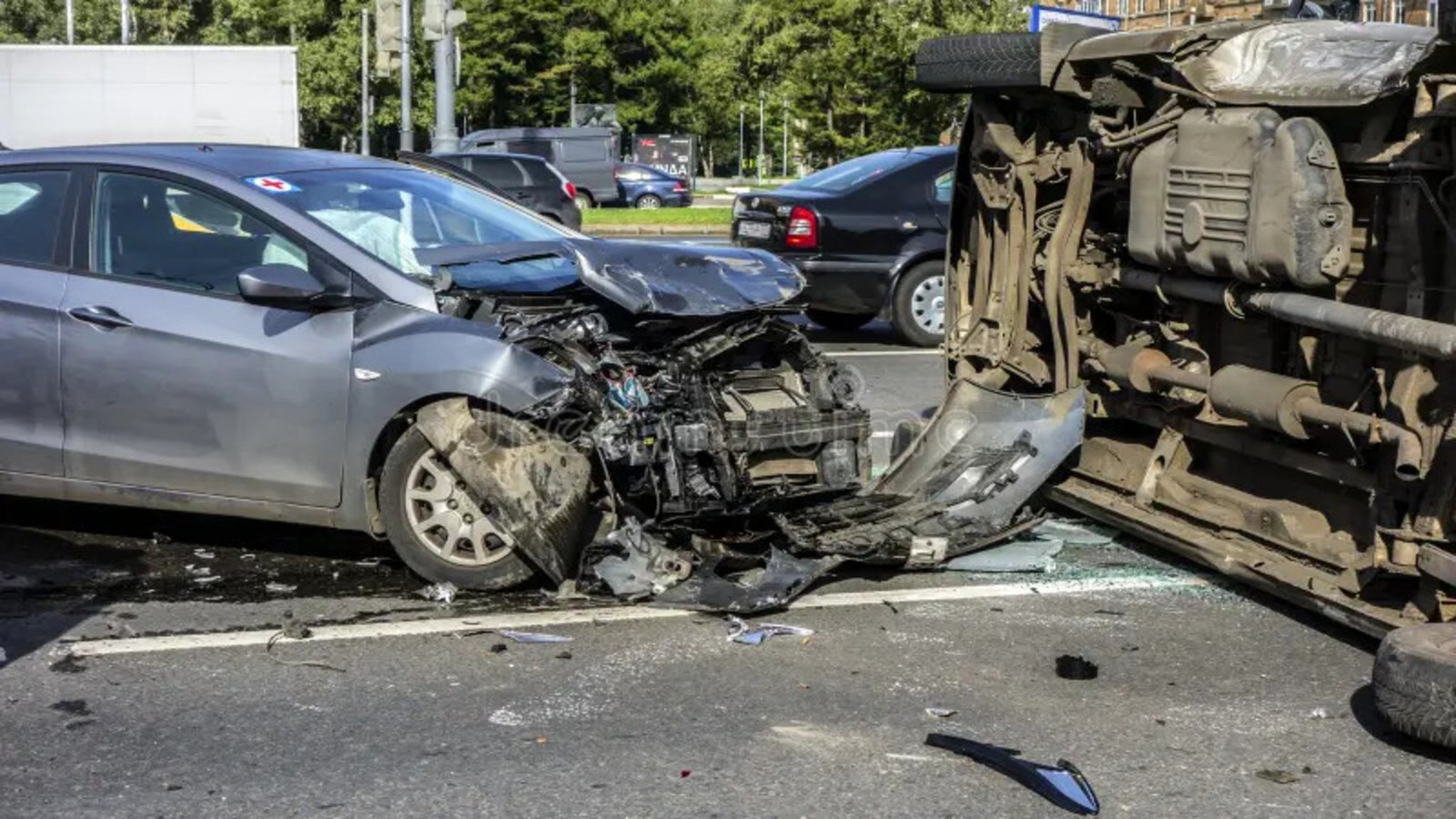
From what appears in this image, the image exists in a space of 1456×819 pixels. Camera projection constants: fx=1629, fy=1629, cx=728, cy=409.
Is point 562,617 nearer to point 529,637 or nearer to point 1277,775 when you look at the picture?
point 529,637

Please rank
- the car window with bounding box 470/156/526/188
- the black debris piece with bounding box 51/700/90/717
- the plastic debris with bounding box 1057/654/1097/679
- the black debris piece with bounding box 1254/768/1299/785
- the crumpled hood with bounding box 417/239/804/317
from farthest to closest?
the car window with bounding box 470/156/526/188, the crumpled hood with bounding box 417/239/804/317, the plastic debris with bounding box 1057/654/1097/679, the black debris piece with bounding box 51/700/90/717, the black debris piece with bounding box 1254/768/1299/785

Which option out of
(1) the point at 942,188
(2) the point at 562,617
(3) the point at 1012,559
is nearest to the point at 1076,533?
(3) the point at 1012,559

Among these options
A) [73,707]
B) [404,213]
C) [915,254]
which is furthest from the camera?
[915,254]

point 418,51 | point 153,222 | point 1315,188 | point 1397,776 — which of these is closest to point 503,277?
point 153,222

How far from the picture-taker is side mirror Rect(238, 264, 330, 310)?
19.7 feet

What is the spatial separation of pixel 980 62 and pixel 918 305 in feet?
19.1

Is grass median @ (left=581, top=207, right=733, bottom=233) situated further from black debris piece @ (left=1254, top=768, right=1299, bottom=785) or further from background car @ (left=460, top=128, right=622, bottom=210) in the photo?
black debris piece @ (left=1254, top=768, right=1299, bottom=785)

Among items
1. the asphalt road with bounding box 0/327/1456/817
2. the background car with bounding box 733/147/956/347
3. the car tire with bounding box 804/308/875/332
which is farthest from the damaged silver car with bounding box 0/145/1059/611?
the car tire with bounding box 804/308/875/332

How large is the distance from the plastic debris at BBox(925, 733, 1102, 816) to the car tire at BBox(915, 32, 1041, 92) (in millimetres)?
3469

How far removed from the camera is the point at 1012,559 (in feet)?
21.4

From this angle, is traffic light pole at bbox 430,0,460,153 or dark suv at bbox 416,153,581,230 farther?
dark suv at bbox 416,153,581,230

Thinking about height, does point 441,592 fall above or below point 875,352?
below

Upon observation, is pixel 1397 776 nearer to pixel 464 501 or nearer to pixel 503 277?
pixel 464 501

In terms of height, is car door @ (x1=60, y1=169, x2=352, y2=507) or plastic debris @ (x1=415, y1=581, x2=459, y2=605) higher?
car door @ (x1=60, y1=169, x2=352, y2=507)
